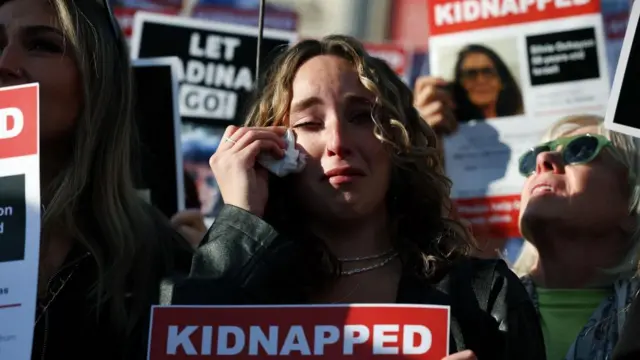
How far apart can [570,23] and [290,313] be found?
1668 mm

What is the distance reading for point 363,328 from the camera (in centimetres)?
203

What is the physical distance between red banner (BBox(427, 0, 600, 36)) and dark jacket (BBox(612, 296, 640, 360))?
1.49 metres

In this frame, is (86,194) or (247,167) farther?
(86,194)

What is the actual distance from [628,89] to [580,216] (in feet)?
2.07

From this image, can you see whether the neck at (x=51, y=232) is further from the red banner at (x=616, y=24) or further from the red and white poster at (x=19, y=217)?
the red banner at (x=616, y=24)

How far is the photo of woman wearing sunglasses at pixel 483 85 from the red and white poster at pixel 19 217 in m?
1.52

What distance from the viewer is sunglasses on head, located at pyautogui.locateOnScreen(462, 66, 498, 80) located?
3500 mm

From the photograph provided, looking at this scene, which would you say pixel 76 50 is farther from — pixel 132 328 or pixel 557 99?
pixel 557 99

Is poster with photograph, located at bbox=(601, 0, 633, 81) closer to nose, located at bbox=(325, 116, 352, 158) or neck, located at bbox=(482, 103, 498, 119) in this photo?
neck, located at bbox=(482, 103, 498, 119)

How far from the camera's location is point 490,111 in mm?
3457

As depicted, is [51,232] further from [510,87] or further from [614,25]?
[614,25]

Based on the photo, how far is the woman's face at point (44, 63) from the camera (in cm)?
251

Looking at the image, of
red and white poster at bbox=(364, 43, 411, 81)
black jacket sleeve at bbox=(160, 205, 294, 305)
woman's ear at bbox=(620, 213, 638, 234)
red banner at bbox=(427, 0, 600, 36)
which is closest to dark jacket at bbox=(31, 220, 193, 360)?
black jacket sleeve at bbox=(160, 205, 294, 305)

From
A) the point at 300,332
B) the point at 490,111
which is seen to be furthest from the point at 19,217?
the point at 490,111
